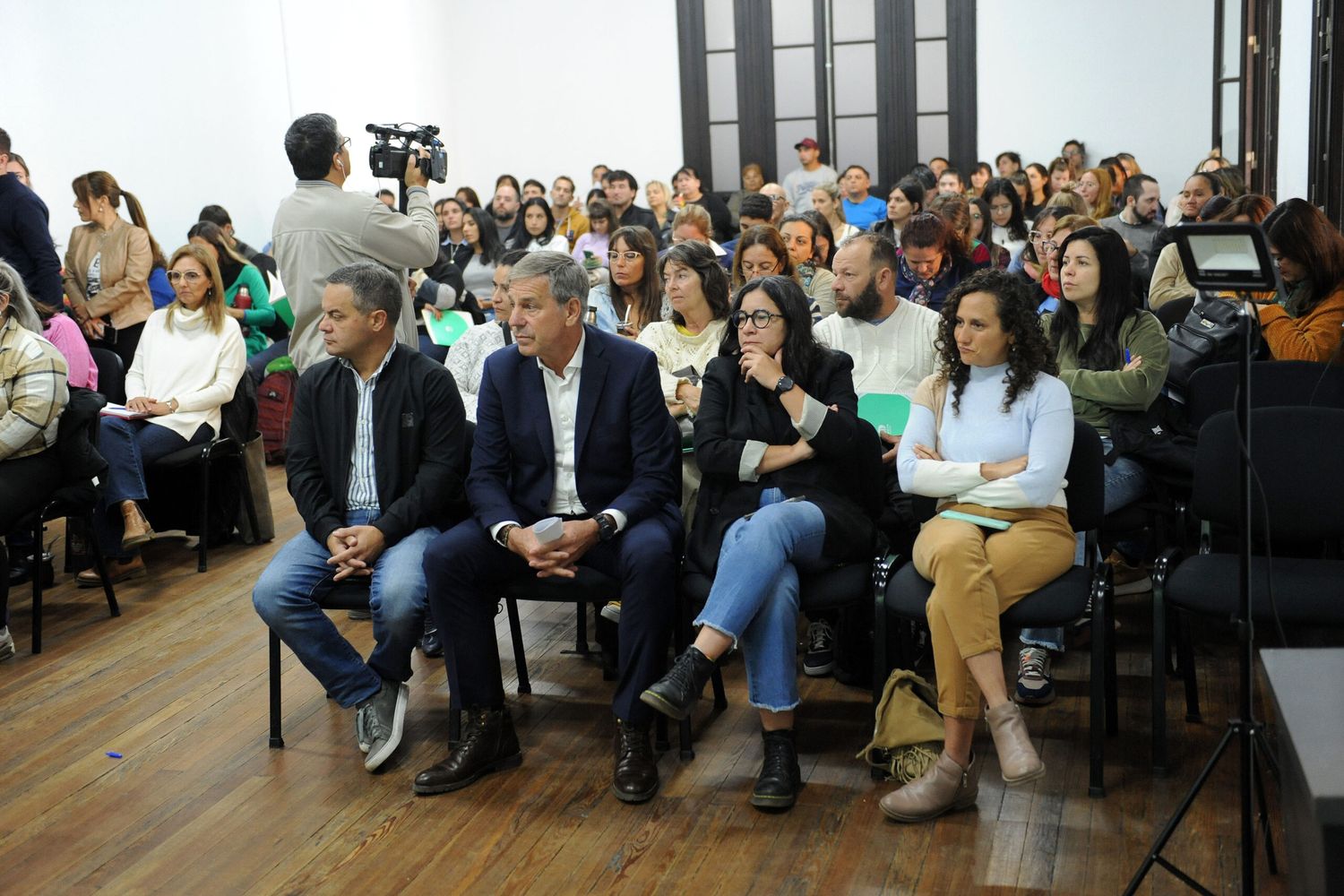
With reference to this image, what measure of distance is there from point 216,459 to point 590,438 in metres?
2.45

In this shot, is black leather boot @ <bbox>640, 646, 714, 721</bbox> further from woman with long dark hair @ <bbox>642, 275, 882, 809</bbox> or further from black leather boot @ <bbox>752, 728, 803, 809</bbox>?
black leather boot @ <bbox>752, 728, 803, 809</bbox>

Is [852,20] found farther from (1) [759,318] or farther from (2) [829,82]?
(1) [759,318]

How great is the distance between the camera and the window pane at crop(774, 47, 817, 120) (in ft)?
38.2

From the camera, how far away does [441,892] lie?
2.43 meters

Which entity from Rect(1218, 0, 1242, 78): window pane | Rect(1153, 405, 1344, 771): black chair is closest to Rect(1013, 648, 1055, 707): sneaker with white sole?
Rect(1153, 405, 1344, 771): black chair

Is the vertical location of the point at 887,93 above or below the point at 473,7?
below

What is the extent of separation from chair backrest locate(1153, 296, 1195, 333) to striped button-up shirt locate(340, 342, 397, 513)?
8.36 feet

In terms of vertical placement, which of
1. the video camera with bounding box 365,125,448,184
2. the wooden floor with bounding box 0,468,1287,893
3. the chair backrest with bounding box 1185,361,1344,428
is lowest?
the wooden floor with bounding box 0,468,1287,893

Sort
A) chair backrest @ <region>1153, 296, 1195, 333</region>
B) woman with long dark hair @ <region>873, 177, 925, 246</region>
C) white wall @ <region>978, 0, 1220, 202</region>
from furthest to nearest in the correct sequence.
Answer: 1. white wall @ <region>978, 0, 1220, 202</region>
2. woman with long dark hair @ <region>873, 177, 925, 246</region>
3. chair backrest @ <region>1153, 296, 1195, 333</region>

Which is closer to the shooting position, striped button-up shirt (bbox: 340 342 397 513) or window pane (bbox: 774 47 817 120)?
striped button-up shirt (bbox: 340 342 397 513)

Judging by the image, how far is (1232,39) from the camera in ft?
31.7

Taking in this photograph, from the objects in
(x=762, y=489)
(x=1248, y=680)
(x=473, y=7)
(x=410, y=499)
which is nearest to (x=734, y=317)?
(x=762, y=489)

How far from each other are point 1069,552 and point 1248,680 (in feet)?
2.31

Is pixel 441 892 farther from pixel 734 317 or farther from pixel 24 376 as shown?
pixel 24 376
